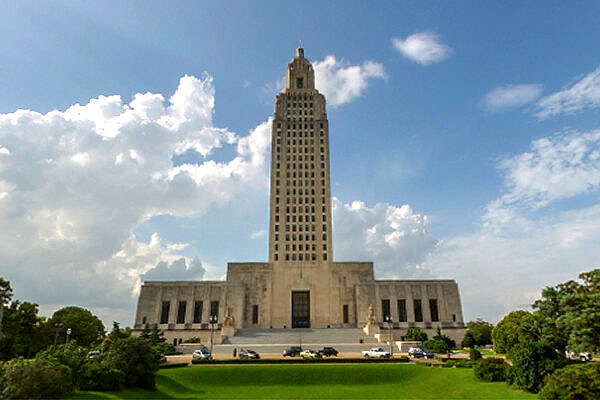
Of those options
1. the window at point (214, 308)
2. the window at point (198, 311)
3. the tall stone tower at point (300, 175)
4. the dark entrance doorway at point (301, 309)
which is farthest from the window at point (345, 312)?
the window at point (198, 311)

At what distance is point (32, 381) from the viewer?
1847 cm

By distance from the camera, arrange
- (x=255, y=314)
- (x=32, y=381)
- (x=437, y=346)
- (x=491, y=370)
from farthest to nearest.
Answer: (x=255, y=314) < (x=437, y=346) < (x=491, y=370) < (x=32, y=381)

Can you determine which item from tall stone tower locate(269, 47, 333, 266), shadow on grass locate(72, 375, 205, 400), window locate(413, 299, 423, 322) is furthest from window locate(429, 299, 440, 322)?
shadow on grass locate(72, 375, 205, 400)

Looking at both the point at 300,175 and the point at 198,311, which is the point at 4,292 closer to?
the point at 198,311

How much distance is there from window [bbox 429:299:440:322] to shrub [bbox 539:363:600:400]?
47230 mm

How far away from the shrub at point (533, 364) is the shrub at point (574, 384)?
6.73 ft

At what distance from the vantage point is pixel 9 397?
1786 centimetres

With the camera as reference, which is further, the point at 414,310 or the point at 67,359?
the point at 414,310

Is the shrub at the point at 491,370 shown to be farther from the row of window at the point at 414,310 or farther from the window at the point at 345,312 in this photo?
the window at the point at 345,312

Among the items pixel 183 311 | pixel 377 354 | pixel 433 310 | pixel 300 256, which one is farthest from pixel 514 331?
pixel 183 311

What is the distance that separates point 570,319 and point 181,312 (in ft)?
181

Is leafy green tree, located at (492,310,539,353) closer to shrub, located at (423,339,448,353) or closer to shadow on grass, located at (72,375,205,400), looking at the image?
shrub, located at (423,339,448,353)

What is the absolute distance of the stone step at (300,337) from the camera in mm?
52656

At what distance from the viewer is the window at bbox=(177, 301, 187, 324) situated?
66.6m
